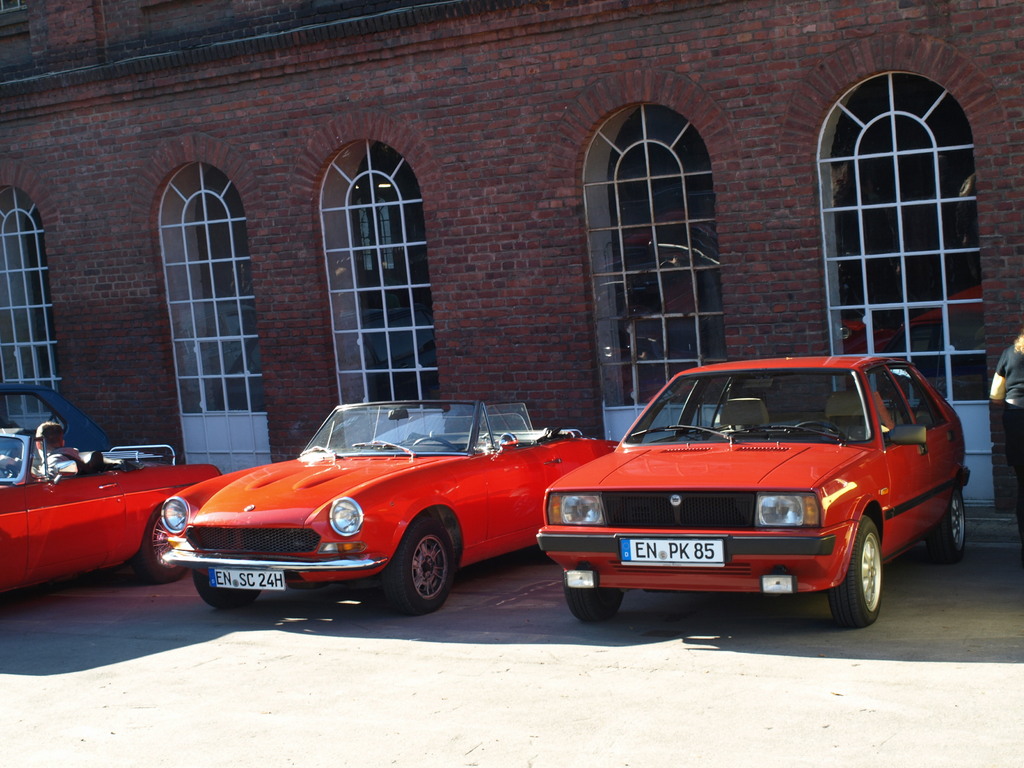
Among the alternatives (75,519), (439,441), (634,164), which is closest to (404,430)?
(439,441)

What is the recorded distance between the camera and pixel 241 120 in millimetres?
14180

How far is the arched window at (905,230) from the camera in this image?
35.6 feet

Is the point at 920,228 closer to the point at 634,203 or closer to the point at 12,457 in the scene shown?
the point at 634,203

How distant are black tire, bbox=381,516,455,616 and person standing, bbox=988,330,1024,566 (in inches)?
149

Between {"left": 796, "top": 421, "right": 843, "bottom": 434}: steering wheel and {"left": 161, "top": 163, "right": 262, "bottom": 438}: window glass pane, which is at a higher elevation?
{"left": 161, "top": 163, "right": 262, "bottom": 438}: window glass pane

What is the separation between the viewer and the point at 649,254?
12.4 m

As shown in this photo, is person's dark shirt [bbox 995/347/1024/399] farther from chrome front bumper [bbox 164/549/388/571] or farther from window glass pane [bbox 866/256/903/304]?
chrome front bumper [bbox 164/549/388/571]

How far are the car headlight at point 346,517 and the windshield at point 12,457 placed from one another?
262 centimetres

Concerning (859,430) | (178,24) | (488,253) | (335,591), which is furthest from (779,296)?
(178,24)

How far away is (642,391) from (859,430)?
484 centimetres

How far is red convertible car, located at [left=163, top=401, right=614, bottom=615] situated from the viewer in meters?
8.00

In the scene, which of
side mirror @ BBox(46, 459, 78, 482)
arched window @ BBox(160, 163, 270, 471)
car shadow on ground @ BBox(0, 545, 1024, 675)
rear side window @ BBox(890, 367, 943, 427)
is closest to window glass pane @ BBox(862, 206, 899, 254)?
rear side window @ BBox(890, 367, 943, 427)

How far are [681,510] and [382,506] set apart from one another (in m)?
1.99

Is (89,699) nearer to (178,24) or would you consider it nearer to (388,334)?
(388,334)
